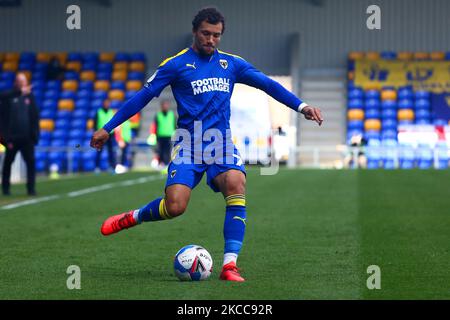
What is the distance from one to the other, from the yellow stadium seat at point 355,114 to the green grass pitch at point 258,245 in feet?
61.3

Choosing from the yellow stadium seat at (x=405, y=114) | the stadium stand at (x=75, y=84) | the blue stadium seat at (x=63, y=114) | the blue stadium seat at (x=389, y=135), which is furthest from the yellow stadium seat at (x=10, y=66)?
the yellow stadium seat at (x=405, y=114)

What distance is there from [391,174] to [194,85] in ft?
58.0

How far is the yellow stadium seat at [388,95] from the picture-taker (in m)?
39.0

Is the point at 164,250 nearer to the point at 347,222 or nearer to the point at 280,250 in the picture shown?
the point at 280,250

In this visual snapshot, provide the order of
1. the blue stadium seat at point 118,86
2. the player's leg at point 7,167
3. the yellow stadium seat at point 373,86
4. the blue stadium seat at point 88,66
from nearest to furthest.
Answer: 1. the player's leg at point 7,167
2. the yellow stadium seat at point 373,86
3. the blue stadium seat at point 118,86
4. the blue stadium seat at point 88,66

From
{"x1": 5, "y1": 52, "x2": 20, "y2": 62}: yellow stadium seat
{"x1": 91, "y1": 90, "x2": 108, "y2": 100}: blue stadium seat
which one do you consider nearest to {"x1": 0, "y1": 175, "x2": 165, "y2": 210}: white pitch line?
{"x1": 91, "y1": 90, "x2": 108, "y2": 100}: blue stadium seat

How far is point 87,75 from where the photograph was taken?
4084 centimetres

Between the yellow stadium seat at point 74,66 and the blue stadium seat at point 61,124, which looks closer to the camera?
the blue stadium seat at point 61,124

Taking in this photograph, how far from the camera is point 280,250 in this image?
10.2 meters

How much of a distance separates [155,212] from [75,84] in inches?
1303

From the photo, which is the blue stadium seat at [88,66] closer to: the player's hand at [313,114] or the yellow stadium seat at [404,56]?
the yellow stadium seat at [404,56]

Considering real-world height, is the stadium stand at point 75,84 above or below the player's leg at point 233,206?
above

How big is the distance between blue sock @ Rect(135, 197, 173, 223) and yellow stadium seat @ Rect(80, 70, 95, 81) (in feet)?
107

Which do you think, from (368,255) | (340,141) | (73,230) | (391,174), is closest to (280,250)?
(368,255)
